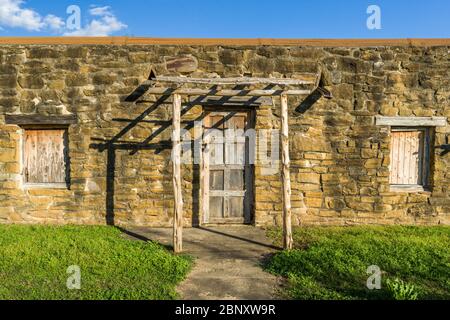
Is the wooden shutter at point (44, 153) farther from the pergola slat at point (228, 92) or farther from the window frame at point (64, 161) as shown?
the pergola slat at point (228, 92)

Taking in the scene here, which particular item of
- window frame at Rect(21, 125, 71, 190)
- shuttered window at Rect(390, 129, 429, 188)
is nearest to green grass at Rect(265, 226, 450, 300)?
shuttered window at Rect(390, 129, 429, 188)

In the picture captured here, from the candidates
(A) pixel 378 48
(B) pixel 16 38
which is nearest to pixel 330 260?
(A) pixel 378 48

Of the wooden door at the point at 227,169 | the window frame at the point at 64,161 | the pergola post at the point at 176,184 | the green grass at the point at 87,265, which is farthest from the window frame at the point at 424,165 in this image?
the window frame at the point at 64,161

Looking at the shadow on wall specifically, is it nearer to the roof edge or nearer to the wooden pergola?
the wooden pergola

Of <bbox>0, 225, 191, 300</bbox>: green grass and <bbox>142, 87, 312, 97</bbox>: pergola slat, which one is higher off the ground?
<bbox>142, 87, 312, 97</bbox>: pergola slat

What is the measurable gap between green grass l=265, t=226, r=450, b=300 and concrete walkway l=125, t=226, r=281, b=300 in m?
0.27

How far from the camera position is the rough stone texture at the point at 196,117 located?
590cm

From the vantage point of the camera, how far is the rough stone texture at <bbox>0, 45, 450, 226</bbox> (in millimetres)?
5902

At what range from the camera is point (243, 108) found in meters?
6.06

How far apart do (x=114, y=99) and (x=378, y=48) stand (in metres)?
4.89

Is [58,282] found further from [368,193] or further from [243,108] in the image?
[368,193]

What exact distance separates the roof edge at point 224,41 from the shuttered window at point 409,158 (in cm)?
163

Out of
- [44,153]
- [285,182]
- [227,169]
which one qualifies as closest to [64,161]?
[44,153]
